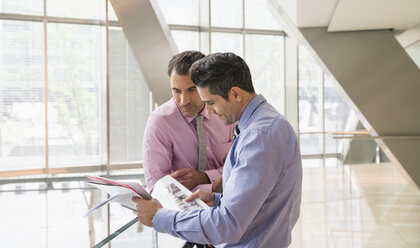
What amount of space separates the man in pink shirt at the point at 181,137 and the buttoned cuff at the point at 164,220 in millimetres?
390

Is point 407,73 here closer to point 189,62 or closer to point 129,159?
point 129,159

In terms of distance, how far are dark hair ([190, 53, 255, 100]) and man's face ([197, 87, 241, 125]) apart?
0.02 metres

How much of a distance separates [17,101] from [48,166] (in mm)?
1335

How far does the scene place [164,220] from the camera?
1.43 metres

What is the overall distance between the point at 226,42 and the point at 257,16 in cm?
110

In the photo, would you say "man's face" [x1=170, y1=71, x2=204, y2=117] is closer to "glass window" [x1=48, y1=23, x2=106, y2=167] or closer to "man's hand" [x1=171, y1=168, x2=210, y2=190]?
"man's hand" [x1=171, y1=168, x2=210, y2=190]

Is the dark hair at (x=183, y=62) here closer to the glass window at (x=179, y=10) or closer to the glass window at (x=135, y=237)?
the glass window at (x=135, y=237)

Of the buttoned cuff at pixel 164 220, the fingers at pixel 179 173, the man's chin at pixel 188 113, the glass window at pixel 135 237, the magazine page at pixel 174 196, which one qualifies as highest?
the man's chin at pixel 188 113

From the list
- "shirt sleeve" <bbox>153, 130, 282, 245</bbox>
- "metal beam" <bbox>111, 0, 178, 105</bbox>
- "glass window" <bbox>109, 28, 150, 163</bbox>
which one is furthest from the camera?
"glass window" <bbox>109, 28, 150, 163</bbox>

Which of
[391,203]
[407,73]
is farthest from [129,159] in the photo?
[407,73]

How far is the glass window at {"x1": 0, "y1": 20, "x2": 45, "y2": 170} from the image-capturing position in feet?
26.0

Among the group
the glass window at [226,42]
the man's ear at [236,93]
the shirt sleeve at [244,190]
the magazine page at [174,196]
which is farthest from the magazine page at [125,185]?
the glass window at [226,42]

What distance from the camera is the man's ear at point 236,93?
4.78 feet

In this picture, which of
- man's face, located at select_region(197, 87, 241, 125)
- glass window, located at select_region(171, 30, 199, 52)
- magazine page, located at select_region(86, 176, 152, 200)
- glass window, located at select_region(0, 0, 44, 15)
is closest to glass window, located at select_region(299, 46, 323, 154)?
glass window, located at select_region(171, 30, 199, 52)
